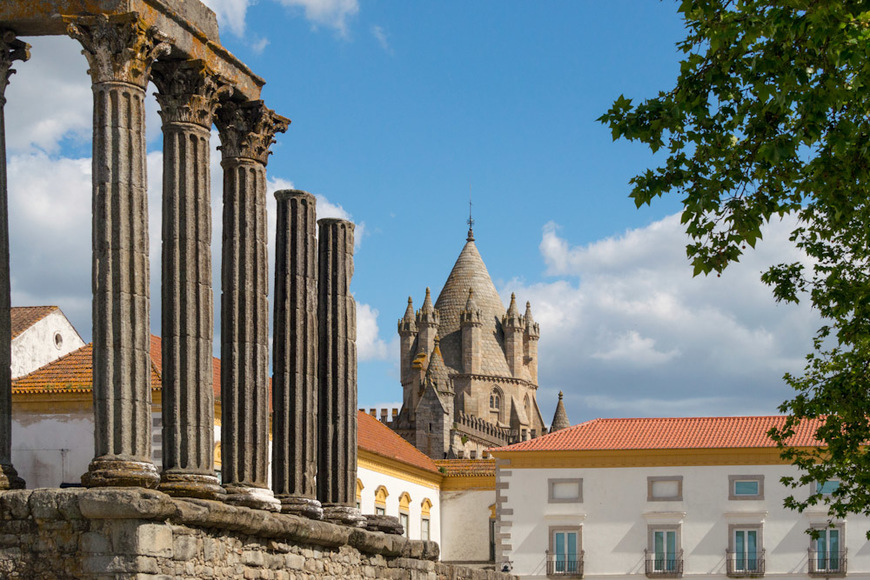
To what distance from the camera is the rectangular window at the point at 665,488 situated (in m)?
46.1

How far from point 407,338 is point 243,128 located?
8056 cm

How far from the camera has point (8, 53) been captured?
48.2ft

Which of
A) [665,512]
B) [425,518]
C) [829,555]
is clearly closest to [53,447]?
[665,512]

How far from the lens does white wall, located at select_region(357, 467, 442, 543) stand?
1759 inches

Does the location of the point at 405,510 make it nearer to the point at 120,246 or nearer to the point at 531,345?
the point at 120,246

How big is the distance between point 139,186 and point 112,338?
1.52 meters

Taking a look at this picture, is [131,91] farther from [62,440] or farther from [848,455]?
[62,440]

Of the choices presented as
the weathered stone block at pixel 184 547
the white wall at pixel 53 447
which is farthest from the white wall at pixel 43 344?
the weathered stone block at pixel 184 547

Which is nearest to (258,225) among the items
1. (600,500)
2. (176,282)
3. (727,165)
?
(176,282)

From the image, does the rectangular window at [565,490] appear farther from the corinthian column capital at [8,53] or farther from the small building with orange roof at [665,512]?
the corinthian column capital at [8,53]

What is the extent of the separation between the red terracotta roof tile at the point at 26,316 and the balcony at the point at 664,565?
20.6m

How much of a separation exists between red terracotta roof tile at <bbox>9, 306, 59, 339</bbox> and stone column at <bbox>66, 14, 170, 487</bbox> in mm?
19114

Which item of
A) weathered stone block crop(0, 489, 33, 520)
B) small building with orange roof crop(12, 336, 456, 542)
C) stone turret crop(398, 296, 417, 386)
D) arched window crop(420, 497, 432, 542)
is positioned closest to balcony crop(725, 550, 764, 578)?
arched window crop(420, 497, 432, 542)

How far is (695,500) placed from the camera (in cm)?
4600
